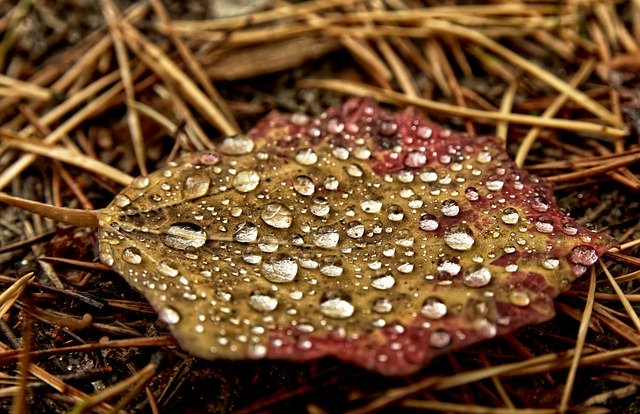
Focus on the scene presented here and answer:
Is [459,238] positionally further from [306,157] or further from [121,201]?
[121,201]

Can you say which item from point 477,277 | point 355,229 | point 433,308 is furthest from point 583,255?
point 355,229

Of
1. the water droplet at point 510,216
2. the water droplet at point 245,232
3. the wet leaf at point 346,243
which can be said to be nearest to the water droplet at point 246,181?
the wet leaf at point 346,243

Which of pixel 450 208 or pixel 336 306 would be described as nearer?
pixel 336 306

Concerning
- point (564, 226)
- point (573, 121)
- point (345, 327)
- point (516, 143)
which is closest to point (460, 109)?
point (516, 143)

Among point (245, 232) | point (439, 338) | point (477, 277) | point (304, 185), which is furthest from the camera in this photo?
point (304, 185)

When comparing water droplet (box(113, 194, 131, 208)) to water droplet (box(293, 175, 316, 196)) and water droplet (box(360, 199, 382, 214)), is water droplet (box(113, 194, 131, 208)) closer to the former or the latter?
water droplet (box(293, 175, 316, 196))

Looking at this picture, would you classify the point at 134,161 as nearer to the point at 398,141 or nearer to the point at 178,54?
the point at 178,54
